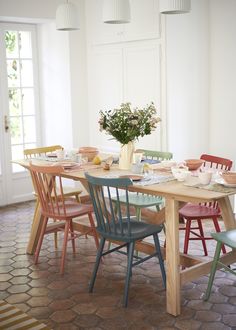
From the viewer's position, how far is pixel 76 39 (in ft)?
20.1

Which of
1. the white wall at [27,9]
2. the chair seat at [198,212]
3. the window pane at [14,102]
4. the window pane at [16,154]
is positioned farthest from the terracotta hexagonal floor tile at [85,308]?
the white wall at [27,9]

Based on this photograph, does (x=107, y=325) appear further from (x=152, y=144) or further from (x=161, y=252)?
(x=152, y=144)

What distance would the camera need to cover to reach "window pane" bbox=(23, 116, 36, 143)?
21.1 ft

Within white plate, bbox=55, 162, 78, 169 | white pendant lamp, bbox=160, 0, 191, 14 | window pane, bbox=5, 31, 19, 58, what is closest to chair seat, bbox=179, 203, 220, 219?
white plate, bbox=55, 162, 78, 169

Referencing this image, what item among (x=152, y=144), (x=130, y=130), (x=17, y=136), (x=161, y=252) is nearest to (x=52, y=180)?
(x=130, y=130)

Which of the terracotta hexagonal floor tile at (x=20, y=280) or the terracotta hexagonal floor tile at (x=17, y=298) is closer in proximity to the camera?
the terracotta hexagonal floor tile at (x=17, y=298)

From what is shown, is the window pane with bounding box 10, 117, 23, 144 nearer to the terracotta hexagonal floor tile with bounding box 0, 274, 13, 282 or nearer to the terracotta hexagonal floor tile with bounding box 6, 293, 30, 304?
the terracotta hexagonal floor tile with bounding box 0, 274, 13, 282

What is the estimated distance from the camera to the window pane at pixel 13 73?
618cm

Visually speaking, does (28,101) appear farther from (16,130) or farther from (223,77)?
(223,77)

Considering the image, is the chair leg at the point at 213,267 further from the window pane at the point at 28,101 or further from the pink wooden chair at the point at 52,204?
the window pane at the point at 28,101

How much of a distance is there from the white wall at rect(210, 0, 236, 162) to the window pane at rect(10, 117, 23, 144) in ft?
7.94

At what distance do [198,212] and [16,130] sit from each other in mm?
3163

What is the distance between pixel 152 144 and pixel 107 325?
8.70ft

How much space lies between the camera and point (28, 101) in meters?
6.44
